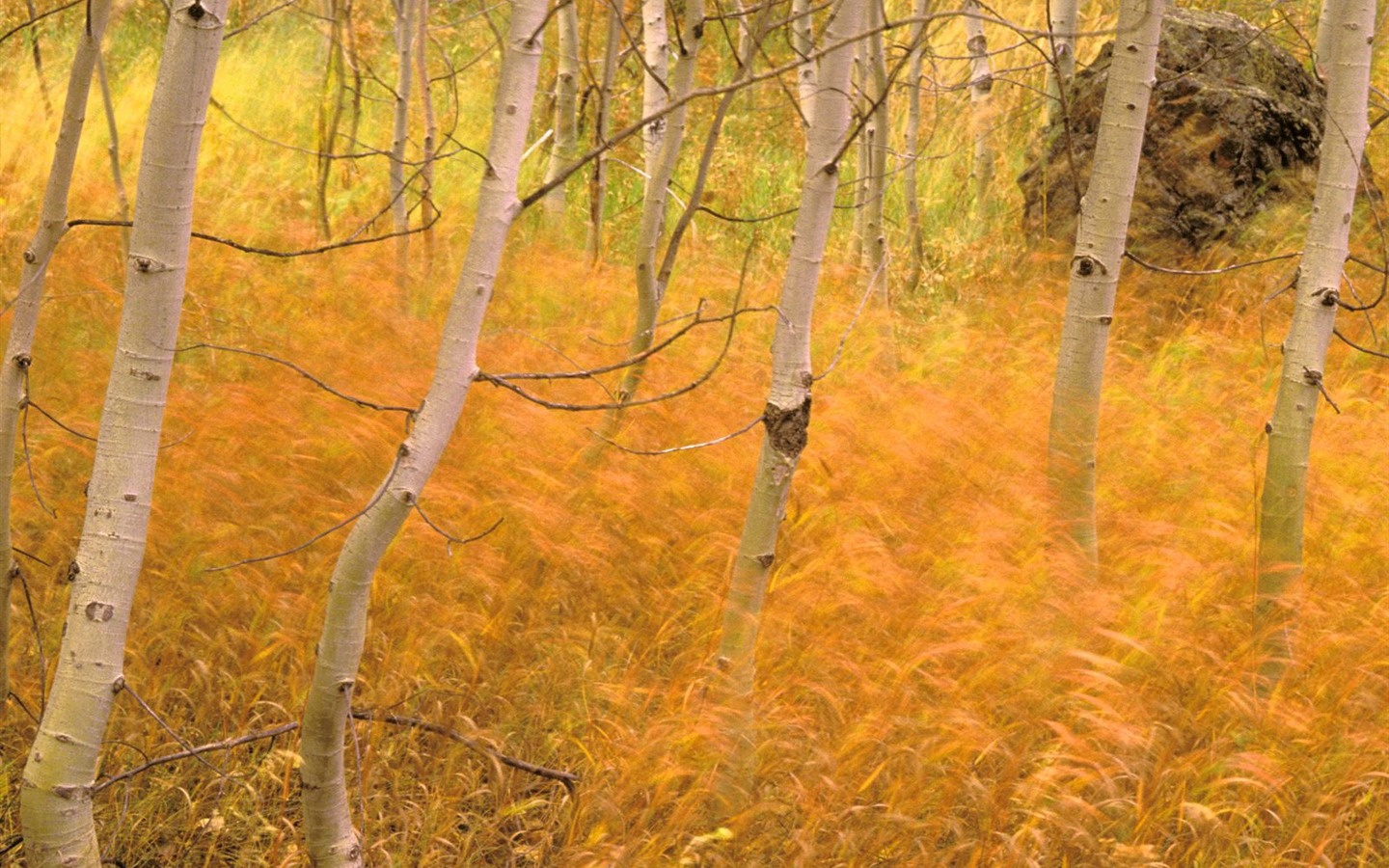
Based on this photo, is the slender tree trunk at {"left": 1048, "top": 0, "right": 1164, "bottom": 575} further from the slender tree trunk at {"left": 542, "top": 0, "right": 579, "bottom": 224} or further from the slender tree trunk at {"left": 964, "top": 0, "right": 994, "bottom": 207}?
the slender tree trunk at {"left": 964, "top": 0, "right": 994, "bottom": 207}

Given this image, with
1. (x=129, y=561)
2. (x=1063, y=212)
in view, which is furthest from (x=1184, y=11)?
(x=129, y=561)

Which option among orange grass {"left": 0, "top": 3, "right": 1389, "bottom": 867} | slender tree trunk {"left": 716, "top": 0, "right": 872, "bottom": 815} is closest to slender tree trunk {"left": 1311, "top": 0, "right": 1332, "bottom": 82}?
orange grass {"left": 0, "top": 3, "right": 1389, "bottom": 867}

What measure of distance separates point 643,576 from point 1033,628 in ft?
3.49

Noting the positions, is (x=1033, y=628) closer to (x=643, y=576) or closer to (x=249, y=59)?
(x=643, y=576)

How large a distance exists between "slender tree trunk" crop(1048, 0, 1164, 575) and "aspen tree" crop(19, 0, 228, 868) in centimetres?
225

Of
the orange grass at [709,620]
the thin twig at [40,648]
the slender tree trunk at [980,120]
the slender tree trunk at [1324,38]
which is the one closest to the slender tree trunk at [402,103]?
the orange grass at [709,620]

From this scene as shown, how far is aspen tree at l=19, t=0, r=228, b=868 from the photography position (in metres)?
1.55

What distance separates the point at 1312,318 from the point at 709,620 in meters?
1.72

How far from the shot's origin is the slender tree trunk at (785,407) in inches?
94.9

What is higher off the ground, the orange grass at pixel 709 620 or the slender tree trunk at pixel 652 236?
the slender tree trunk at pixel 652 236

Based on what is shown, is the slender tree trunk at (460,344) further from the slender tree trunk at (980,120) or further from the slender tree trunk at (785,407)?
the slender tree trunk at (980,120)

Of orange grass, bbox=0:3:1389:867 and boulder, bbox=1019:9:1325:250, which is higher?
boulder, bbox=1019:9:1325:250

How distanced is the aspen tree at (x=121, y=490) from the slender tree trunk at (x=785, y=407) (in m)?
1.18

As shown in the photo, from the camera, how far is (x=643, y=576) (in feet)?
11.1
